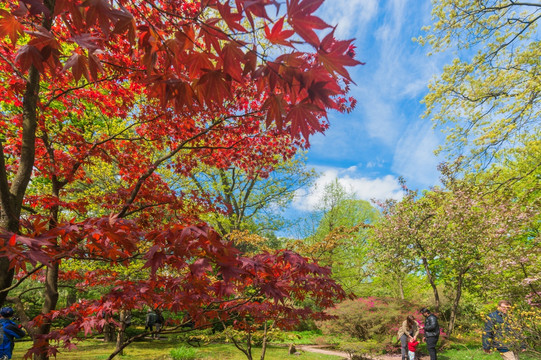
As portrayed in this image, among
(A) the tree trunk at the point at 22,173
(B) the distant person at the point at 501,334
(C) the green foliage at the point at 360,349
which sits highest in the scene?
(A) the tree trunk at the point at 22,173

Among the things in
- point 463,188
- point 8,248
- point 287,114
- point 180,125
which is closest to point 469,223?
point 463,188

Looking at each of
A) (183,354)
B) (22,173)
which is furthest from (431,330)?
(22,173)

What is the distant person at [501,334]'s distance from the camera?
4.95 meters

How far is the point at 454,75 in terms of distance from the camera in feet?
30.6

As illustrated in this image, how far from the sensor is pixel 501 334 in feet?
17.1

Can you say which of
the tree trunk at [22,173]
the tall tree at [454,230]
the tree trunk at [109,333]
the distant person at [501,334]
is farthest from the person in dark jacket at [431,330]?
the tree trunk at [109,333]

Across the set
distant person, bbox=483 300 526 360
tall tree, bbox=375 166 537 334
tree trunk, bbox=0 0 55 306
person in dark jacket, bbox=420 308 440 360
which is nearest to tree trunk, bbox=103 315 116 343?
tree trunk, bbox=0 0 55 306

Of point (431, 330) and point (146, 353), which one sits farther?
point (146, 353)

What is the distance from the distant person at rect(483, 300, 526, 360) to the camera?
4952 millimetres

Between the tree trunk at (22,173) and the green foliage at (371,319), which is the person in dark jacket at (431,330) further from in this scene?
the tree trunk at (22,173)

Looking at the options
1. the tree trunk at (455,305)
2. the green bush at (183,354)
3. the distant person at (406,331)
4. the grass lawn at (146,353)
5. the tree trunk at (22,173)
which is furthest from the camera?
the tree trunk at (455,305)

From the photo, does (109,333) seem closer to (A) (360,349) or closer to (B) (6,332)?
(B) (6,332)

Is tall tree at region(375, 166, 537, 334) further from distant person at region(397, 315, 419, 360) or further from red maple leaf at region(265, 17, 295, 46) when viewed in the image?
red maple leaf at region(265, 17, 295, 46)

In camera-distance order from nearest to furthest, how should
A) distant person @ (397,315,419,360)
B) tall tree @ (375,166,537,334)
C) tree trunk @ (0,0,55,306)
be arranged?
tree trunk @ (0,0,55,306) < distant person @ (397,315,419,360) < tall tree @ (375,166,537,334)
